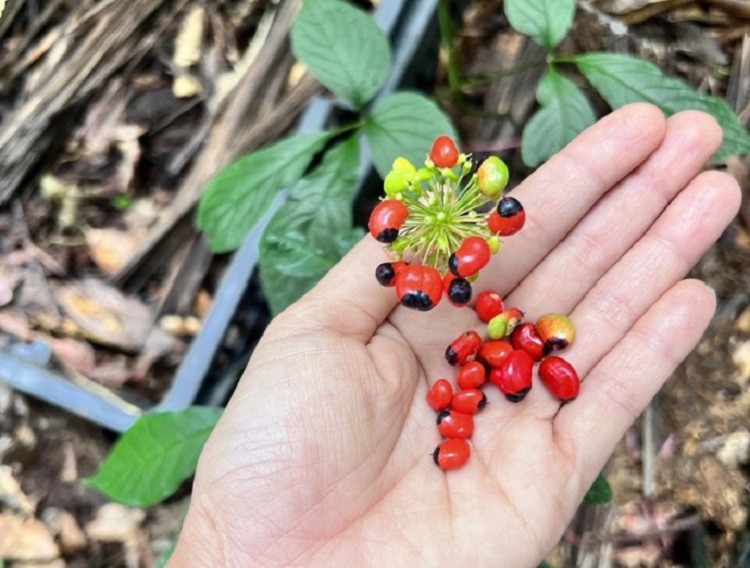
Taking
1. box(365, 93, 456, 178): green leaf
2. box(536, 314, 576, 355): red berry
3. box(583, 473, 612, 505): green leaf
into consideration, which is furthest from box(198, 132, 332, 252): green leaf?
box(583, 473, 612, 505): green leaf

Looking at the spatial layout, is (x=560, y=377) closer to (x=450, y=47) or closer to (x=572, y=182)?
(x=572, y=182)

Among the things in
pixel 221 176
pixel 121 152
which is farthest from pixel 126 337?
pixel 221 176

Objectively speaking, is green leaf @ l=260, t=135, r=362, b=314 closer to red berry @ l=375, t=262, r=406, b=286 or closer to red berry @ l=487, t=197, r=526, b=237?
red berry @ l=375, t=262, r=406, b=286

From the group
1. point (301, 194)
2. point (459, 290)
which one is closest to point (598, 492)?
point (459, 290)

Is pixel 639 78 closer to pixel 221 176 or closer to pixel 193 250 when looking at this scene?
pixel 221 176

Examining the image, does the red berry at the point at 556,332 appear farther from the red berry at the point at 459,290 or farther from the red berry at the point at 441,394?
the red berry at the point at 459,290

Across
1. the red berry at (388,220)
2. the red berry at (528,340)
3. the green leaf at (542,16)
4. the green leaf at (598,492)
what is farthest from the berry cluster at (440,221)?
the green leaf at (598,492)
